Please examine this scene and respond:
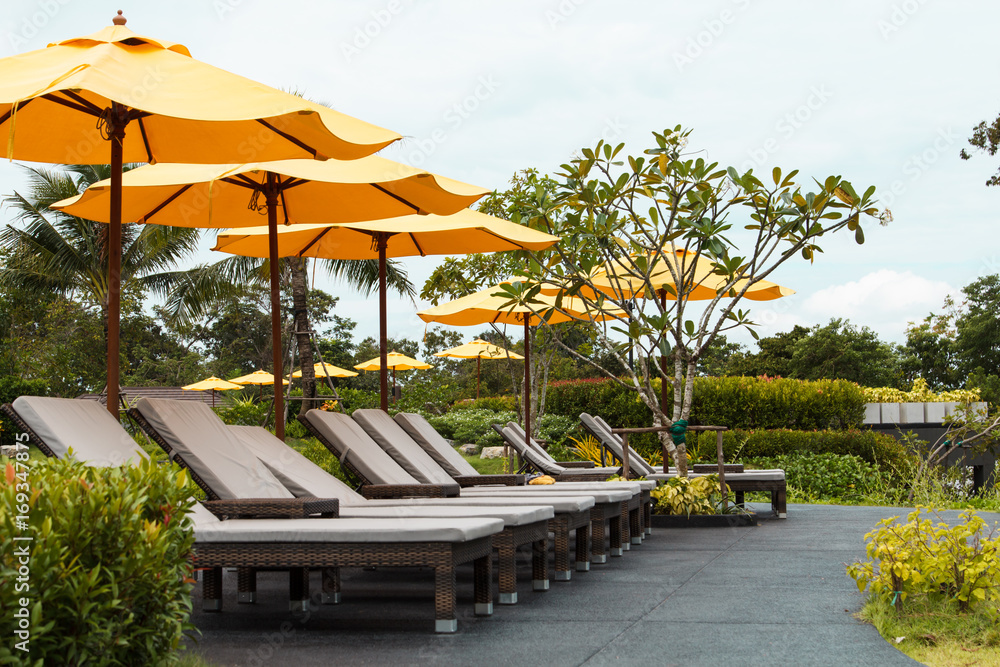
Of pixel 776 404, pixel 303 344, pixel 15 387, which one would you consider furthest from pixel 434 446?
pixel 15 387

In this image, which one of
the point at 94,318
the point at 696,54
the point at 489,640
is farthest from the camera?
the point at 94,318

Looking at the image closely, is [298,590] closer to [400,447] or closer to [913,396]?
[400,447]

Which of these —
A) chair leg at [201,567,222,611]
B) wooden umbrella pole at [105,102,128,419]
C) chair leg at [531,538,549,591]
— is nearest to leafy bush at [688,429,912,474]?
chair leg at [531,538,549,591]

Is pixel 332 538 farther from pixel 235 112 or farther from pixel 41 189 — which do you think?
pixel 41 189

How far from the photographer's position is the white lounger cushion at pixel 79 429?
4.10 metres

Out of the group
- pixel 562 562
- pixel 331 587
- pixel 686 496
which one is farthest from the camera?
pixel 686 496

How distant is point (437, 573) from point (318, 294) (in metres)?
36.0

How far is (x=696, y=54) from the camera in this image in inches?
333

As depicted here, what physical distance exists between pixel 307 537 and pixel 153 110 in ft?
6.60

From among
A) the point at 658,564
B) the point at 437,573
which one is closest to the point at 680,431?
the point at 658,564

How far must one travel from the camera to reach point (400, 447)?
7.22 metres

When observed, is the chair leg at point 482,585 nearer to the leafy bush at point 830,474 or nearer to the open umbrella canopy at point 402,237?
the open umbrella canopy at point 402,237

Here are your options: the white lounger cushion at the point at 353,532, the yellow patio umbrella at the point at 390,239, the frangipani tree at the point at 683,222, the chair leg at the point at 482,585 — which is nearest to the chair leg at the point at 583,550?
the chair leg at the point at 482,585

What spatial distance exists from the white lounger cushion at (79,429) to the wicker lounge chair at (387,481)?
1988 millimetres
